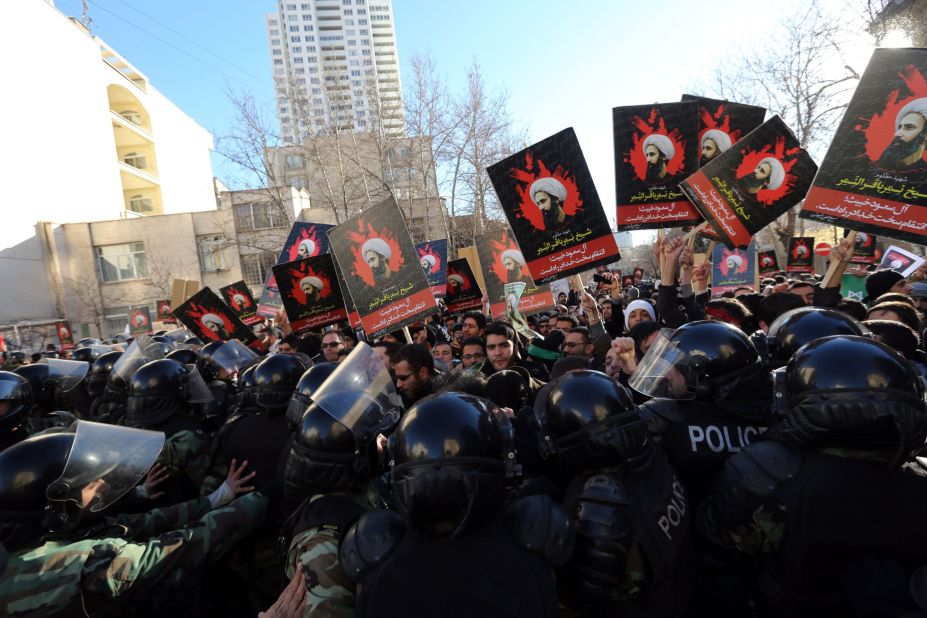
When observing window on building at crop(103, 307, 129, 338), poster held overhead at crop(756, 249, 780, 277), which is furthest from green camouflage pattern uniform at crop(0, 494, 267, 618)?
window on building at crop(103, 307, 129, 338)

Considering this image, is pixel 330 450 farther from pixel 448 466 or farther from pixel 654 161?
pixel 654 161

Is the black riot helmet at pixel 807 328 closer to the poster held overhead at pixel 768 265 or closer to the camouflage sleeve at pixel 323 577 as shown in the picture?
the camouflage sleeve at pixel 323 577

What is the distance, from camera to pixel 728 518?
196cm

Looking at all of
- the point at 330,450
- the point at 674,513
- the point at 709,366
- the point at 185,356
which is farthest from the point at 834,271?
the point at 185,356

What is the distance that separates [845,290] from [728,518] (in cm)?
788

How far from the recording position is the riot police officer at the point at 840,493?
5.78 feet

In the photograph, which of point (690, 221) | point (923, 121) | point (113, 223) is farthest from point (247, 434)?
point (113, 223)

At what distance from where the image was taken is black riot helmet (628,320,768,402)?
8.55ft

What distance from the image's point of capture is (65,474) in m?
2.04

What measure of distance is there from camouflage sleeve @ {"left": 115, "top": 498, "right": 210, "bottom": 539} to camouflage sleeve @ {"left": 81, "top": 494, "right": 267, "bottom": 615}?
276mm

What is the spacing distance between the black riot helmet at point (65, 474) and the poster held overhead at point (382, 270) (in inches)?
122

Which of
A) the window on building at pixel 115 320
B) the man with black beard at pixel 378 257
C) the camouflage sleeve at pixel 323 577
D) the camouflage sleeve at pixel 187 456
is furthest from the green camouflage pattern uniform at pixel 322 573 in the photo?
the window on building at pixel 115 320

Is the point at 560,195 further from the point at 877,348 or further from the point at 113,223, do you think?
the point at 113,223

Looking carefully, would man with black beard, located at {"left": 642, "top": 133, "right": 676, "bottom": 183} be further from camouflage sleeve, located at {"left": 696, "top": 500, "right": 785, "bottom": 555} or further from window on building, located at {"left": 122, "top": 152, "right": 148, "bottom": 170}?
window on building, located at {"left": 122, "top": 152, "right": 148, "bottom": 170}
